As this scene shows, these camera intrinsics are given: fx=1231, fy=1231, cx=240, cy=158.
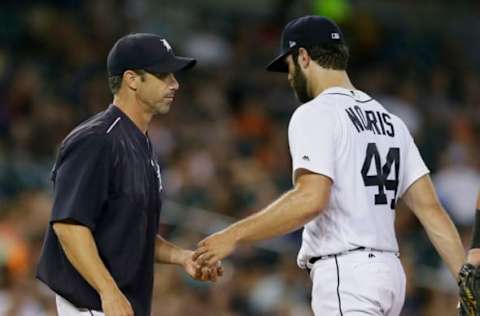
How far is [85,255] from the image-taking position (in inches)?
207

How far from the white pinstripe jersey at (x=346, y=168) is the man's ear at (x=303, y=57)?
0.61 ft

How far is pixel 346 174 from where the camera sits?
18.6 ft

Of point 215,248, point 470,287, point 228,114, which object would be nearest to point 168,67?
point 215,248

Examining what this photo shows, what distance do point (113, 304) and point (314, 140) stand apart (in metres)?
1.18

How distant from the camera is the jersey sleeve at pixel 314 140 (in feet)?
18.2

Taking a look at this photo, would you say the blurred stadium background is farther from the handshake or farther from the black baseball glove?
the black baseball glove

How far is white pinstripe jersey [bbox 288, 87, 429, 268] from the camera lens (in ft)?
18.4

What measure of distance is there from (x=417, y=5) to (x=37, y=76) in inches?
263

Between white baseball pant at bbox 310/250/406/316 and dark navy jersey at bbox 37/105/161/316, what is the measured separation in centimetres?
81

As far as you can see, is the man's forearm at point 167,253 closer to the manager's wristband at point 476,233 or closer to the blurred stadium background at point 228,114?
the manager's wristband at point 476,233

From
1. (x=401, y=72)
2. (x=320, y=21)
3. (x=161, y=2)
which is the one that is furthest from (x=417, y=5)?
(x=320, y=21)

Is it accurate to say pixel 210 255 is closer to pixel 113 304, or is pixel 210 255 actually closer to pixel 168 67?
pixel 113 304

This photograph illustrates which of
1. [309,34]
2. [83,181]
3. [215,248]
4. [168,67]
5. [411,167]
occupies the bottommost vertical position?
[215,248]

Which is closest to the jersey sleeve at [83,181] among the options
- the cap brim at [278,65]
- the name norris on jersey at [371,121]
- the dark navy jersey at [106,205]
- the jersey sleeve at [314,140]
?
the dark navy jersey at [106,205]
